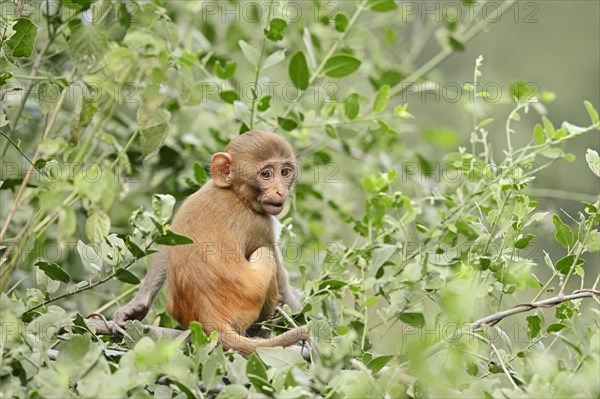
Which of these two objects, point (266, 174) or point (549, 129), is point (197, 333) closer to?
point (266, 174)

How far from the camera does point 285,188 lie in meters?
5.52

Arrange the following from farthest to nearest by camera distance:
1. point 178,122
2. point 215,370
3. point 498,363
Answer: point 178,122 < point 498,363 < point 215,370

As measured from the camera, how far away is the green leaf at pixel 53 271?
383 cm

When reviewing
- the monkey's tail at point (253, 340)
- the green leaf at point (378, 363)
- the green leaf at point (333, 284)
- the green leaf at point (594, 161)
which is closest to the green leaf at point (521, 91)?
the green leaf at point (594, 161)

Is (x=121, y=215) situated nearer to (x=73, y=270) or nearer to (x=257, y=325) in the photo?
(x=73, y=270)

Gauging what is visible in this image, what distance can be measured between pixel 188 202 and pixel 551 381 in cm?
271

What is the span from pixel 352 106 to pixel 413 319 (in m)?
1.64

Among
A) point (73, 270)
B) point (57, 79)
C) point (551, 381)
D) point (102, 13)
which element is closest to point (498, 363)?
point (551, 381)

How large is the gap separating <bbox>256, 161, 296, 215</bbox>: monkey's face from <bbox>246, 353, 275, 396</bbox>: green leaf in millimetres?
2287

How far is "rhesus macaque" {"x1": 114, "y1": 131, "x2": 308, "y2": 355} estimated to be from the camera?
190 inches

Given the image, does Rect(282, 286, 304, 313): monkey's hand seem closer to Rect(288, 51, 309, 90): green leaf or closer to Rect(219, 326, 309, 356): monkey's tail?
Rect(219, 326, 309, 356): monkey's tail

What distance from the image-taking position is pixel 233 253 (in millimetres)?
5012

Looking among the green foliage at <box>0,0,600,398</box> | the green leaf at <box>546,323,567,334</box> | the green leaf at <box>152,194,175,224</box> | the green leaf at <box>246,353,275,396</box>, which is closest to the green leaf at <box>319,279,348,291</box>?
the green foliage at <box>0,0,600,398</box>

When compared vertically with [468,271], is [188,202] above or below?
below
